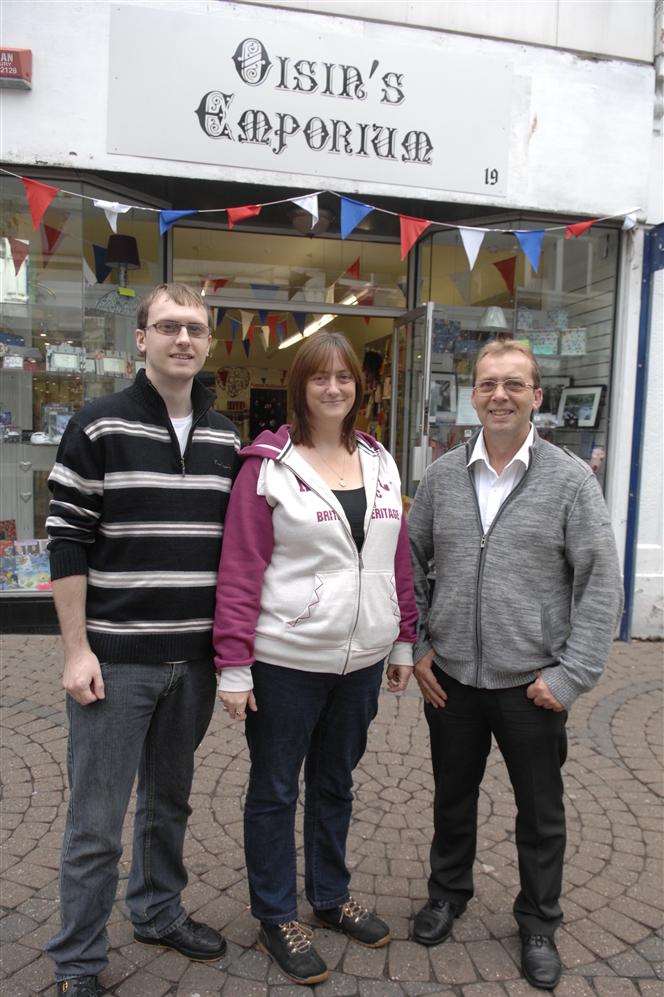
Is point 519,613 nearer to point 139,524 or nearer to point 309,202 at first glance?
point 139,524

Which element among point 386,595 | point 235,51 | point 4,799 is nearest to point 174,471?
point 386,595

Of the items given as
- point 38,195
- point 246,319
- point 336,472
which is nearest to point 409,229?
point 246,319

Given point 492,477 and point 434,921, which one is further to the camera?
point 434,921

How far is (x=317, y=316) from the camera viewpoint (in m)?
7.29

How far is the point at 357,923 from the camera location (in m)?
2.55

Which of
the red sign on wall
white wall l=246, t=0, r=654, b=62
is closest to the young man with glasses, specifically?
the red sign on wall

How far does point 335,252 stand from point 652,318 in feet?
9.26

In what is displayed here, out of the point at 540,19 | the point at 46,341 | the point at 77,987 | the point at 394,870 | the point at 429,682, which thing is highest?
the point at 540,19

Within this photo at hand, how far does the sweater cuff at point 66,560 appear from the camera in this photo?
2.06 meters

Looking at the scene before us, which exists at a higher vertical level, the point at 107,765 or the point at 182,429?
the point at 182,429

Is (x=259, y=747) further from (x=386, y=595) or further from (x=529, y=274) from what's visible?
(x=529, y=274)

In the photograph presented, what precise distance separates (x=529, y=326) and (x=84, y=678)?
538cm

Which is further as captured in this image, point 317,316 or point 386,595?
point 317,316

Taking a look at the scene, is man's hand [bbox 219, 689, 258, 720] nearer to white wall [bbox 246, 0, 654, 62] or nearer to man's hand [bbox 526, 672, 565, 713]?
man's hand [bbox 526, 672, 565, 713]
